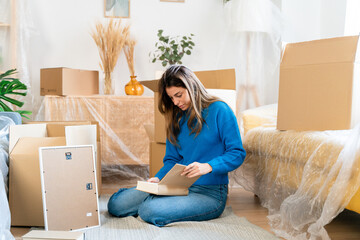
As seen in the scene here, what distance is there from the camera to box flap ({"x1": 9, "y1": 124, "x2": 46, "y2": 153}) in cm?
195

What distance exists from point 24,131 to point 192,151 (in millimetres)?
840

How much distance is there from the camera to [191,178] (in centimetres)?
182

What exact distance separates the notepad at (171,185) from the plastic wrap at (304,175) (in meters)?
0.40

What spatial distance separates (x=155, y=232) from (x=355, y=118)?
0.94 m

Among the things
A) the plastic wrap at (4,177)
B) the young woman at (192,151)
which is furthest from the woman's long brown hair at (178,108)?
the plastic wrap at (4,177)

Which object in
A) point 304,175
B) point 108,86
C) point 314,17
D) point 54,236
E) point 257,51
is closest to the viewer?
point 54,236

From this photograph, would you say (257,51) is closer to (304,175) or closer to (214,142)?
(214,142)

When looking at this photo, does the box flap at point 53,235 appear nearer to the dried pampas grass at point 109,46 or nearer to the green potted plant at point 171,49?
the dried pampas grass at point 109,46

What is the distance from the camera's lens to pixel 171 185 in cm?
182

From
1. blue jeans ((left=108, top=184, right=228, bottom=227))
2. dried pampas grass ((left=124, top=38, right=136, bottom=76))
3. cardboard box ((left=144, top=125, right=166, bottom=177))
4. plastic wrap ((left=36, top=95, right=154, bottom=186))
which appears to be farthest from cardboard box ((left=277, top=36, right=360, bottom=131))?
dried pampas grass ((left=124, top=38, right=136, bottom=76))

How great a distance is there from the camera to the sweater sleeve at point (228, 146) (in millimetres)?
1817

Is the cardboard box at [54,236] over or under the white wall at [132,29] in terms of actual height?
under

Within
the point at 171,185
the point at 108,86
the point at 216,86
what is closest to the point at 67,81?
the point at 108,86

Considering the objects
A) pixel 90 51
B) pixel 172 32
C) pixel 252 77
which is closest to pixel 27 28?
pixel 90 51
